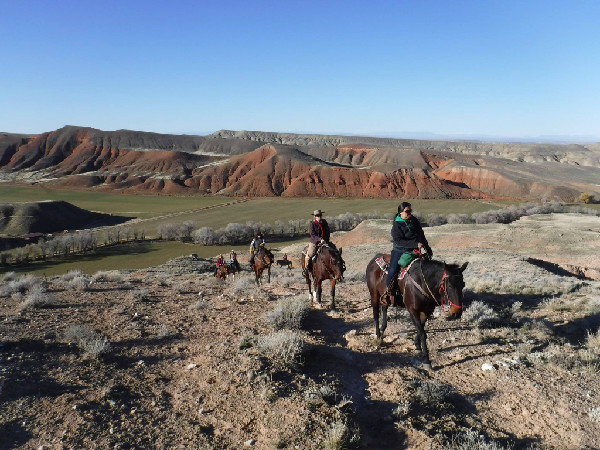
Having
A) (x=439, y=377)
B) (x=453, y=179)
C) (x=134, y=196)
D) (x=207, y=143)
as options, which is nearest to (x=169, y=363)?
(x=439, y=377)

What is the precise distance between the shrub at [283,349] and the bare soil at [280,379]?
0.52ft

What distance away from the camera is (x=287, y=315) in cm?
934

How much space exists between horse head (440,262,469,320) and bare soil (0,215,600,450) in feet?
4.65

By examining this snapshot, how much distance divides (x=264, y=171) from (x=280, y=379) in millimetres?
116855

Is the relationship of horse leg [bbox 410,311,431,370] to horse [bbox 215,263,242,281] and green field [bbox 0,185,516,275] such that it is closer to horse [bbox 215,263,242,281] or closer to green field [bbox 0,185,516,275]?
horse [bbox 215,263,242,281]

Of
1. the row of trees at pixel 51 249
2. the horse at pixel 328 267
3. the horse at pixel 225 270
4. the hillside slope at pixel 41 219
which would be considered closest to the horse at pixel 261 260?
the horse at pixel 225 270

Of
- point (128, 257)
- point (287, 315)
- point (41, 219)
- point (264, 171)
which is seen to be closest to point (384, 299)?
point (287, 315)

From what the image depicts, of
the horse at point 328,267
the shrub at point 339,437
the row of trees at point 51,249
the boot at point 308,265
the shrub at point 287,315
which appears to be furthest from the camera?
the row of trees at point 51,249

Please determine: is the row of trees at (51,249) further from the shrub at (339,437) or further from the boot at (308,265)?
the shrub at (339,437)

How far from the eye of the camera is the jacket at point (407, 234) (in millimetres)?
8109

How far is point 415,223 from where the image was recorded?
27.1ft

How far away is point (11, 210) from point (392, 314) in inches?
3041

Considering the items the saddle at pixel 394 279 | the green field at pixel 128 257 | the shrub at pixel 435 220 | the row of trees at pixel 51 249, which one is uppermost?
the saddle at pixel 394 279

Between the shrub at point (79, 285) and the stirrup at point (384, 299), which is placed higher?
the stirrup at point (384, 299)
